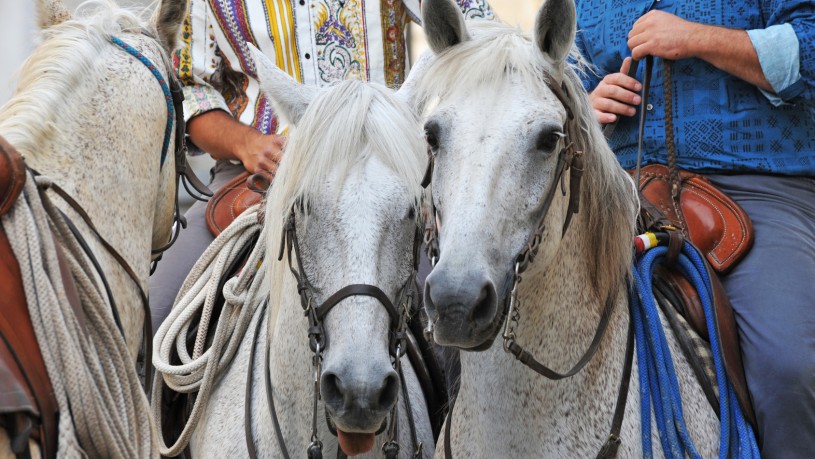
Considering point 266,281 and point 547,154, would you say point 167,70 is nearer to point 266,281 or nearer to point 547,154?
point 266,281

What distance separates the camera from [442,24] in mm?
2531

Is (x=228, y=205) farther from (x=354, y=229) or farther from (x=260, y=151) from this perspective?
(x=354, y=229)

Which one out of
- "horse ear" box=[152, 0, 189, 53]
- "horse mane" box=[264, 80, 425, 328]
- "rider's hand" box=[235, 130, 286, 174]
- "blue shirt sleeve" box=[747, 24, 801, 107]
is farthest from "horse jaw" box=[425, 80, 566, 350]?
"rider's hand" box=[235, 130, 286, 174]

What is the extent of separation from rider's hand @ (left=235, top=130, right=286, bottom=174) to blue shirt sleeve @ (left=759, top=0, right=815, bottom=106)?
6.10ft

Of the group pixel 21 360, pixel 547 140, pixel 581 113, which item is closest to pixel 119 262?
pixel 21 360

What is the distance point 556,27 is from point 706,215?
0.95m

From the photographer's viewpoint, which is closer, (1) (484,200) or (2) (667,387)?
(1) (484,200)

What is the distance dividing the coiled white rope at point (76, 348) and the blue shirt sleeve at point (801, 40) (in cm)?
224

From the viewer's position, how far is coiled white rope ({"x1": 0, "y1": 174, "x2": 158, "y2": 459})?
1926 millimetres

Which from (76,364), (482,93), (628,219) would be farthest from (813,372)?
(76,364)

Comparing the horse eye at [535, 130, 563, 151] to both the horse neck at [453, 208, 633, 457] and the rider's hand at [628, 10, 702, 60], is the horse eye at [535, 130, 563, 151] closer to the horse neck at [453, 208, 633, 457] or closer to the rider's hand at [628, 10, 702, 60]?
the horse neck at [453, 208, 633, 457]

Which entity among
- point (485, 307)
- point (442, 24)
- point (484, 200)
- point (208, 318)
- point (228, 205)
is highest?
point (442, 24)

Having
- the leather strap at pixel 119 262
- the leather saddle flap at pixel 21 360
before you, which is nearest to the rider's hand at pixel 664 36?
the leather strap at pixel 119 262

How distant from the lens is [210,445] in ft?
9.75
